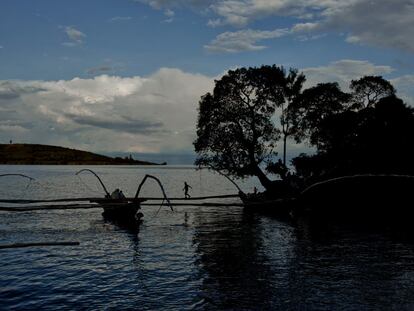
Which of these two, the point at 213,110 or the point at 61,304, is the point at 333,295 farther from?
the point at 213,110

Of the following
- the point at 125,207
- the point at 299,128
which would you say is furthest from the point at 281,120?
the point at 125,207

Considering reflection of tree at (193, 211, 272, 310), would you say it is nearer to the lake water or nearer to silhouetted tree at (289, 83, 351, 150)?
the lake water

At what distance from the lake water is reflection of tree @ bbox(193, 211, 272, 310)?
0.05 m

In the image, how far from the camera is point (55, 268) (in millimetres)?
22750

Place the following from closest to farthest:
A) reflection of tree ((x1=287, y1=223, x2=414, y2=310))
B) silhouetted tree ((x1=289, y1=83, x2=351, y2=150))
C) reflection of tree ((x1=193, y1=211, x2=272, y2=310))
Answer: reflection of tree ((x1=287, y1=223, x2=414, y2=310)), reflection of tree ((x1=193, y1=211, x2=272, y2=310)), silhouetted tree ((x1=289, y1=83, x2=351, y2=150))

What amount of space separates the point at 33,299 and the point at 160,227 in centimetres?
2123

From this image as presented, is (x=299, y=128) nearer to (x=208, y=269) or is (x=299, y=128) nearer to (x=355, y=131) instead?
(x=355, y=131)

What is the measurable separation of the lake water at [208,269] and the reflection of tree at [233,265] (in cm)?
5

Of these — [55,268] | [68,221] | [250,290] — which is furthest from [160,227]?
[250,290]

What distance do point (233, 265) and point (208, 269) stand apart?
62.3 inches

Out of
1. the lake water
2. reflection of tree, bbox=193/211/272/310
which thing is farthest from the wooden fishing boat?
reflection of tree, bbox=193/211/272/310

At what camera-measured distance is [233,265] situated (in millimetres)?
23375

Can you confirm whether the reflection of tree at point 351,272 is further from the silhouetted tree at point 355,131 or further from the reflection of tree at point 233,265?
the silhouetted tree at point 355,131

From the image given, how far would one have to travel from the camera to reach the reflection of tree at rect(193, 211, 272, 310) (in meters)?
17.5
